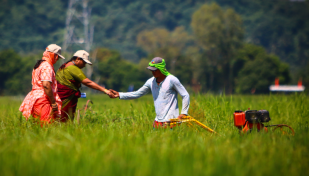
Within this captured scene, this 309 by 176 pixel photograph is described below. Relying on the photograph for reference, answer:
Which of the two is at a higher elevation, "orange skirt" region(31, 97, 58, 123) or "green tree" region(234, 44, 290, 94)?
"green tree" region(234, 44, 290, 94)

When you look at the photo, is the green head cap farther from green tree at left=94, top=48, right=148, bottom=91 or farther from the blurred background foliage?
green tree at left=94, top=48, right=148, bottom=91

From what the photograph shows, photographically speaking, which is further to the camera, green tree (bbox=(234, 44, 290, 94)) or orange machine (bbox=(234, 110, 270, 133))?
green tree (bbox=(234, 44, 290, 94))

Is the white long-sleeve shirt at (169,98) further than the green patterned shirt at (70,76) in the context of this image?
No

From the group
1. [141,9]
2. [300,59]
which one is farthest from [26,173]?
[141,9]

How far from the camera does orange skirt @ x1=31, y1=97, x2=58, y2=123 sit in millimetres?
5273

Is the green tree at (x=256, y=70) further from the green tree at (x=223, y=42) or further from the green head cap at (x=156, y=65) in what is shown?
the green head cap at (x=156, y=65)

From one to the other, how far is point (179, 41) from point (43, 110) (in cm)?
9635

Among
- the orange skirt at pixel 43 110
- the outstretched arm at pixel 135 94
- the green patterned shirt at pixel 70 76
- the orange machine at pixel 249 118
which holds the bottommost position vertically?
the orange machine at pixel 249 118

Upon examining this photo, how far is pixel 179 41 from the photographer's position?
100 meters

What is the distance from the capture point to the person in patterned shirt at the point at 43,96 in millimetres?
5172

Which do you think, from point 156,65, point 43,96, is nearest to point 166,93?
point 156,65

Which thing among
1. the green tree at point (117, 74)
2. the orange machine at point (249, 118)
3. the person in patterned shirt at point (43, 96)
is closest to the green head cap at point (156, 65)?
the orange machine at point (249, 118)

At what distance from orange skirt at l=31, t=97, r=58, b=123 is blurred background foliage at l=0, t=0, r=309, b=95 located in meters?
3.04

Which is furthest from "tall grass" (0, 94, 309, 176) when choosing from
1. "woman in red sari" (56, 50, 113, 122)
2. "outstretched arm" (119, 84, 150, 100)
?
"outstretched arm" (119, 84, 150, 100)
